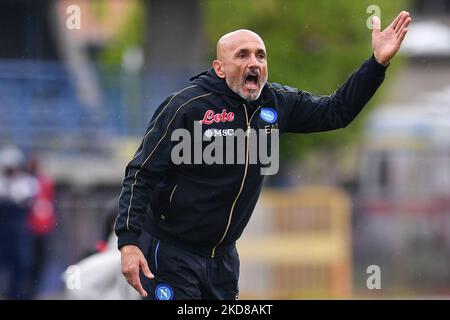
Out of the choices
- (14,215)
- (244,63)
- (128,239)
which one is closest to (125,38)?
(14,215)

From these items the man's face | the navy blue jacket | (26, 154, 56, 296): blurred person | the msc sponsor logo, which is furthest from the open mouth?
(26, 154, 56, 296): blurred person

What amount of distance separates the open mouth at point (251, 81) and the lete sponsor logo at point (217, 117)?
0.62ft

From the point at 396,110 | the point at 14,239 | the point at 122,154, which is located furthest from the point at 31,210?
the point at 396,110

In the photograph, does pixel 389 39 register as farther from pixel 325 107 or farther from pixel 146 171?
pixel 146 171

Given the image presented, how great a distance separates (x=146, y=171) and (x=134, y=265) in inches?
20.7

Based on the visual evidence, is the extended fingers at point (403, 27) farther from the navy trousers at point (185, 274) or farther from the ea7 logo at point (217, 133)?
the navy trousers at point (185, 274)

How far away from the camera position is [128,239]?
21.6ft

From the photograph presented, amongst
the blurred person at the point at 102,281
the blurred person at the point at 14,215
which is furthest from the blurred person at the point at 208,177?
the blurred person at the point at 14,215

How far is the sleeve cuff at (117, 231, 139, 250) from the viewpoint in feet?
21.6

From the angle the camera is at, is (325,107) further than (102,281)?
No

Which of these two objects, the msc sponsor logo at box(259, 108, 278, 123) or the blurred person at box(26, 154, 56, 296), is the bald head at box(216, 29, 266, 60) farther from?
the blurred person at box(26, 154, 56, 296)

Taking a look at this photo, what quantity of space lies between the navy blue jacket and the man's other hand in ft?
0.18

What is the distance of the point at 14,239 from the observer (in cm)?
1603
